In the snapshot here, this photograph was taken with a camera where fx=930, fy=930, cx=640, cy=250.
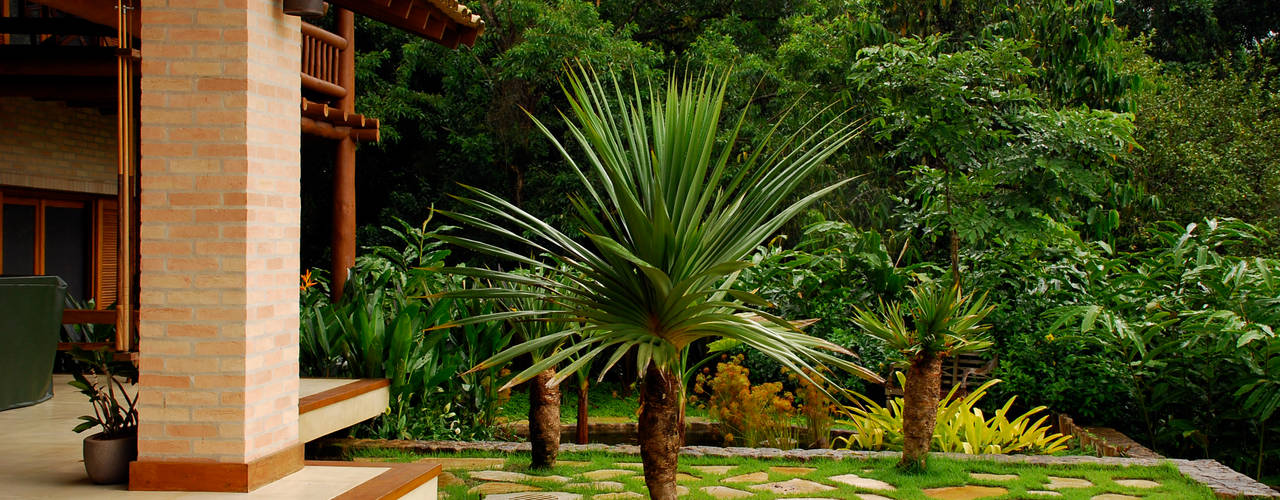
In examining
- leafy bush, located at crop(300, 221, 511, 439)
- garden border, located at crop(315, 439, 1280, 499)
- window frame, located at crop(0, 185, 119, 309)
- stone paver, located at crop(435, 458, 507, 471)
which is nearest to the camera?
stone paver, located at crop(435, 458, 507, 471)

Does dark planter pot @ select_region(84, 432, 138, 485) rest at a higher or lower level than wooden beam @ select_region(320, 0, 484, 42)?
lower

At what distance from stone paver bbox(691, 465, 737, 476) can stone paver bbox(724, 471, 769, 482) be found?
117 mm

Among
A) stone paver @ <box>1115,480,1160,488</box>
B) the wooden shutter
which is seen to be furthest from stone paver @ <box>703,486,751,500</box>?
the wooden shutter

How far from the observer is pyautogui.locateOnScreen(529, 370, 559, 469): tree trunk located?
17.4ft

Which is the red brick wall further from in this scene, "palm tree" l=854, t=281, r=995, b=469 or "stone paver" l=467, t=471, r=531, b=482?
"palm tree" l=854, t=281, r=995, b=469

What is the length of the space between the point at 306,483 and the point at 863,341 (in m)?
5.54

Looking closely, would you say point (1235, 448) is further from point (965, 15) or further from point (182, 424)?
point (182, 424)

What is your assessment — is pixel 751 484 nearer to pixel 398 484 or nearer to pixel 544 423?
pixel 544 423

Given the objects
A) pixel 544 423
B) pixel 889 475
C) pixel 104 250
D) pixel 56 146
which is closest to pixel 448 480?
pixel 544 423

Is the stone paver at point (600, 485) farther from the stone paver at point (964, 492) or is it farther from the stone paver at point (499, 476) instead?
the stone paver at point (964, 492)

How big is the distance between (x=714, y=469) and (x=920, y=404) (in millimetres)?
1274

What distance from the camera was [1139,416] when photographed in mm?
7215

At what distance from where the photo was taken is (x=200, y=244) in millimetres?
3475

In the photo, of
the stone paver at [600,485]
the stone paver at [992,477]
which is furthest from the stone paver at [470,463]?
the stone paver at [992,477]
